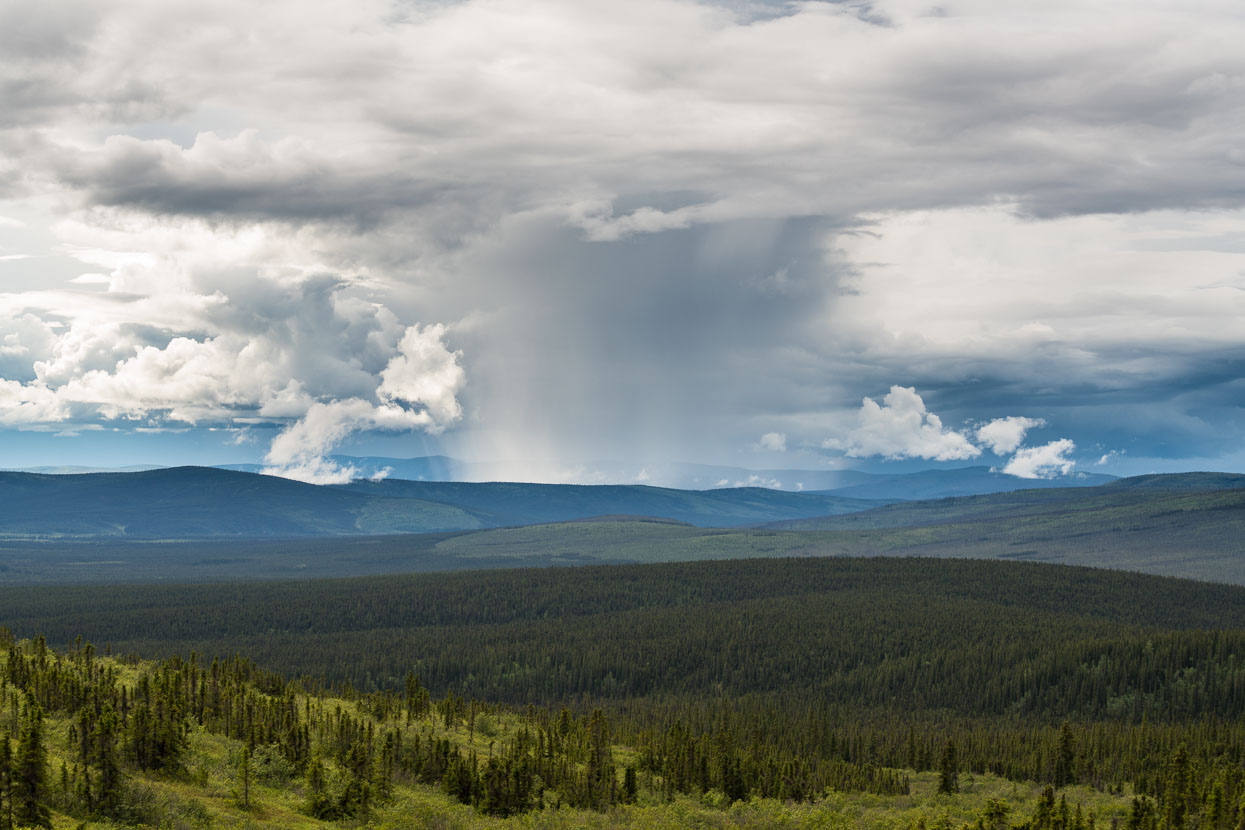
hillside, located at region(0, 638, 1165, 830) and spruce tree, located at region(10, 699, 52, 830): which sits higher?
spruce tree, located at region(10, 699, 52, 830)

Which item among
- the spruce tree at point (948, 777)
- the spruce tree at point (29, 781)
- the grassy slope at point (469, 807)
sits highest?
the spruce tree at point (29, 781)

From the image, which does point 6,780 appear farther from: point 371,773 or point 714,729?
point 714,729

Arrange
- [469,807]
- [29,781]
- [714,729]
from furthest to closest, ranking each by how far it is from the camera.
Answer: [714,729], [469,807], [29,781]

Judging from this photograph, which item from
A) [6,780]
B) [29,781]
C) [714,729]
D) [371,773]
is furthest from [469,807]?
[714,729]

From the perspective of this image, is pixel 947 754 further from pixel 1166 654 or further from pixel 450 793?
pixel 1166 654

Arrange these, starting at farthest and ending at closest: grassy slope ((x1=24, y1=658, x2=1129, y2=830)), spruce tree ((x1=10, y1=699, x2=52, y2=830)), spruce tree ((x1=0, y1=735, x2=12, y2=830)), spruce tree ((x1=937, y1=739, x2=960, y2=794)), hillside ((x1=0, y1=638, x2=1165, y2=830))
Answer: spruce tree ((x1=937, y1=739, x2=960, y2=794)), grassy slope ((x1=24, y1=658, x2=1129, y2=830)), hillside ((x1=0, y1=638, x2=1165, y2=830)), spruce tree ((x1=10, y1=699, x2=52, y2=830)), spruce tree ((x1=0, y1=735, x2=12, y2=830))

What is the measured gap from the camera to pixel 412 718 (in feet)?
326

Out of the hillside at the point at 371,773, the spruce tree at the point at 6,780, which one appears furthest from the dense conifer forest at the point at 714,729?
the spruce tree at the point at 6,780

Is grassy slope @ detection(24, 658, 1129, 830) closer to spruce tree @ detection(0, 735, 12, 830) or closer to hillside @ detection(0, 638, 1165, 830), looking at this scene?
hillside @ detection(0, 638, 1165, 830)

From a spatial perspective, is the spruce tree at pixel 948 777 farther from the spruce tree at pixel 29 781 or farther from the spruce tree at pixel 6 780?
the spruce tree at pixel 6 780

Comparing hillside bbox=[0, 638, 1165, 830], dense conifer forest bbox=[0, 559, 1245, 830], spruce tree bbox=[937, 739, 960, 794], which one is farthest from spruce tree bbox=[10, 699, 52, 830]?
spruce tree bbox=[937, 739, 960, 794]

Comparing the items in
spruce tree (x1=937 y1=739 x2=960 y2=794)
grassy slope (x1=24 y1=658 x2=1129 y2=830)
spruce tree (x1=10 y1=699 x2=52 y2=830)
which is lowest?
spruce tree (x1=937 y1=739 x2=960 y2=794)

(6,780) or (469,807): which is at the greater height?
(6,780)

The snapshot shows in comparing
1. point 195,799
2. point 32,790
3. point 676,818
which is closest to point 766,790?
point 676,818
